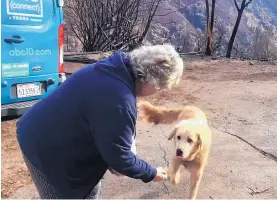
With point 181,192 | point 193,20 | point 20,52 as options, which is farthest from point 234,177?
point 193,20

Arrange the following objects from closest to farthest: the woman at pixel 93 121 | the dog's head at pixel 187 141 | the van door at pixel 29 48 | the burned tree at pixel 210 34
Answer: the woman at pixel 93 121
the dog's head at pixel 187 141
the van door at pixel 29 48
the burned tree at pixel 210 34

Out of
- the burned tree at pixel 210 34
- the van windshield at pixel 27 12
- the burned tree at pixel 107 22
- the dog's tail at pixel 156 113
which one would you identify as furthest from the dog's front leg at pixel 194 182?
the burned tree at pixel 210 34

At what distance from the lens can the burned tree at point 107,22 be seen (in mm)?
13836

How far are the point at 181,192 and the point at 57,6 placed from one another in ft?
10.7

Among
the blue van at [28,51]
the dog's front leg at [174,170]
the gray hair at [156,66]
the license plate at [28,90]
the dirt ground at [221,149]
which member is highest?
the gray hair at [156,66]

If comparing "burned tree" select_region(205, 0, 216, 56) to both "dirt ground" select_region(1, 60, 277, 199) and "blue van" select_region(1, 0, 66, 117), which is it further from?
"blue van" select_region(1, 0, 66, 117)

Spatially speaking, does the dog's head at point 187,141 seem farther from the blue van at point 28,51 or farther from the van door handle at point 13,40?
the van door handle at point 13,40

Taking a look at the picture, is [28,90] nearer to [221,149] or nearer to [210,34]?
[221,149]

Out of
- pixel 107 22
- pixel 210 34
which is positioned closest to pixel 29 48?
pixel 107 22

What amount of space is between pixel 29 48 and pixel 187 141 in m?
2.81

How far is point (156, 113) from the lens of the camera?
4.53m

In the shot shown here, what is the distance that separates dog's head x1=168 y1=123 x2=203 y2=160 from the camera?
11.6 feet

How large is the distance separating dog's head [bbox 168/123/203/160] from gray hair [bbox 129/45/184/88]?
5.20 feet

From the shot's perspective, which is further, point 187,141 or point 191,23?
point 191,23
